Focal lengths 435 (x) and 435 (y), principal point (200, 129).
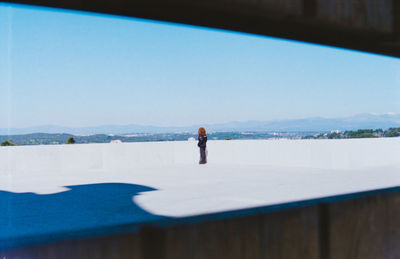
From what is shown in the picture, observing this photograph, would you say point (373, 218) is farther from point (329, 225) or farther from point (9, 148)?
point (9, 148)

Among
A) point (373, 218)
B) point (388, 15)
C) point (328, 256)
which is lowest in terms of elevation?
point (328, 256)

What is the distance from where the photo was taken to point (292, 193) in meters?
12.6

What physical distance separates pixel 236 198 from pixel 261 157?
1316cm

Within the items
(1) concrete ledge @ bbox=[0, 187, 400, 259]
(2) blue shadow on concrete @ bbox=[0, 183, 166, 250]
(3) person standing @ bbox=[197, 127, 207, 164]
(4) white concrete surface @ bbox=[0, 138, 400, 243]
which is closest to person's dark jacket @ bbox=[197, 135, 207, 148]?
(3) person standing @ bbox=[197, 127, 207, 164]

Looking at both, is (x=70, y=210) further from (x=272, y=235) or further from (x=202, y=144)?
(x=202, y=144)

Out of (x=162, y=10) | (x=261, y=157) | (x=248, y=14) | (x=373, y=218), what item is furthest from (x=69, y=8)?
(x=261, y=157)

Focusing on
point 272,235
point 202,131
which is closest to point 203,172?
point 202,131

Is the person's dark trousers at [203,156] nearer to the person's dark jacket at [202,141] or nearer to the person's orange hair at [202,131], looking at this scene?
the person's dark jacket at [202,141]

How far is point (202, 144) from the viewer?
80.1 feet

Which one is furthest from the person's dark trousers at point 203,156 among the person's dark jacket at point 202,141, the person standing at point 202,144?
the person's dark jacket at point 202,141

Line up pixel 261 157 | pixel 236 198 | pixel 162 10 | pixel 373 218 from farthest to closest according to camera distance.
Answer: pixel 261 157 → pixel 236 198 → pixel 373 218 → pixel 162 10

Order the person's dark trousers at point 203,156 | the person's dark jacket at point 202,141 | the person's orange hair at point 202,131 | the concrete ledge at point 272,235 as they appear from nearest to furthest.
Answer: the concrete ledge at point 272,235
the person's orange hair at point 202,131
the person's dark jacket at point 202,141
the person's dark trousers at point 203,156

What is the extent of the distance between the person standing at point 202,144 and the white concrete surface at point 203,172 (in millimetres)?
872

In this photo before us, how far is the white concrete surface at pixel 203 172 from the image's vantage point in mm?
11414
